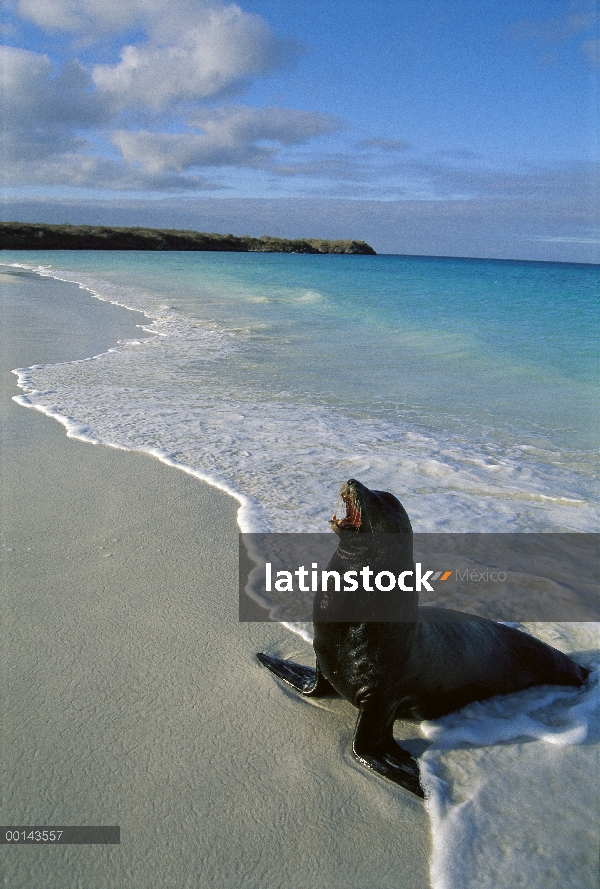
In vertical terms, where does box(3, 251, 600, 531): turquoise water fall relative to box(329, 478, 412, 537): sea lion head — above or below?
below

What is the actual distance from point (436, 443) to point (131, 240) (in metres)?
77.0

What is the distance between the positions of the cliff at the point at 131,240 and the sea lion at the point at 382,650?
6588 centimetres

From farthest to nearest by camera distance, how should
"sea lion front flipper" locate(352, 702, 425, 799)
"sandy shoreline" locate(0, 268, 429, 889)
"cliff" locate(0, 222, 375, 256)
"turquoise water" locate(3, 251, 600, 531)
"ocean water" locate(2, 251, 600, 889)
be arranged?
"cliff" locate(0, 222, 375, 256)
"turquoise water" locate(3, 251, 600, 531)
"sea lion front flipper" locate(352, 702, 425, 799)
"ocean water" locate(2, 251, 600, 889)
"sandy shoreline" locate(0, 268, 429, 889)

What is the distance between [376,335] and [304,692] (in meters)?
15.8

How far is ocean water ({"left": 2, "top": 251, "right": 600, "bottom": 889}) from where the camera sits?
2.84 metres

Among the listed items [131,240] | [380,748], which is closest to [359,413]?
[380,748]

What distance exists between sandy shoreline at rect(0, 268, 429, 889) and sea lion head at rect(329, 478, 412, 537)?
102cm

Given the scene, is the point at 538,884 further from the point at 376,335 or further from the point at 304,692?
the point at 376,335

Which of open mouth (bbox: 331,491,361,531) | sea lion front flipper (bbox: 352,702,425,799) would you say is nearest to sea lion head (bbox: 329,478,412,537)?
open mouth (bbox: 331,491,361,531)

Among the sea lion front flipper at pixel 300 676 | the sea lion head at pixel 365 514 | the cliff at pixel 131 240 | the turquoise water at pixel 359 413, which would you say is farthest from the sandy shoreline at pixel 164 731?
the cliff at pixel 131 240

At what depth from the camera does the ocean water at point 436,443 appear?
2842 millimetres

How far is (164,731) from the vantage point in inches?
122

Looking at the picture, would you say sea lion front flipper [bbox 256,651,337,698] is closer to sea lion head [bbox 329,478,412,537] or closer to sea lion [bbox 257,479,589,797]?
sea lion [bbox 257,479,589,797]

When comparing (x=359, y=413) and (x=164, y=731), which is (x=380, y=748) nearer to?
(x=164, y=731)
